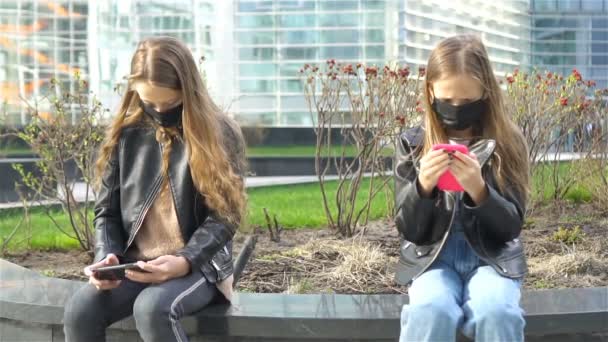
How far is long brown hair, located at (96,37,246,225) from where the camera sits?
2926 mm

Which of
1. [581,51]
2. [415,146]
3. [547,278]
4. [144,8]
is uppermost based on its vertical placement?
[144,8]

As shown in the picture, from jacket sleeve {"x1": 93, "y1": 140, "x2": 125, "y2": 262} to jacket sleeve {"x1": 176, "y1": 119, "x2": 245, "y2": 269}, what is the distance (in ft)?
1.07

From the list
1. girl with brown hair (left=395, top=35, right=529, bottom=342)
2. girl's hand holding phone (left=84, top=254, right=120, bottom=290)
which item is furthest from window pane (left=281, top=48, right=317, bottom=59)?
girl's hand holding phone (left=84, top=254, right=120, bottom=290)

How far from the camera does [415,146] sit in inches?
112

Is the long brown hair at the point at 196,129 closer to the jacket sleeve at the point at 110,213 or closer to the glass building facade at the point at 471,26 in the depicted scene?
the jacket sleeve at the point at 110,213

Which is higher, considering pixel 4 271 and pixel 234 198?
pixel 234 198

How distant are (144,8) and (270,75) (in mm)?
3768

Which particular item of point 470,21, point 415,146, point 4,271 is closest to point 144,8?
point 470,21

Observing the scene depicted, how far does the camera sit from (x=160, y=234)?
302 centimetres

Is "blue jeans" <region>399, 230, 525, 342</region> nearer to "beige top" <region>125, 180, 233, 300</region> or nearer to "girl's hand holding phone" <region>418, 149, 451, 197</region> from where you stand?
"girl's hand holding phone" <region>418, 149, 451, 197</region>

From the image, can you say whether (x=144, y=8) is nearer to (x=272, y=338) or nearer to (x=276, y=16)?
(x=276, y=16)

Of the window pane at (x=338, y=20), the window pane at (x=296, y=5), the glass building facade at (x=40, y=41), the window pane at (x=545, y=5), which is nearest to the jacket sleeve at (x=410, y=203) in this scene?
the window pane at (x=545, y=5)

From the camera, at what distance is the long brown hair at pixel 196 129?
9.60ft

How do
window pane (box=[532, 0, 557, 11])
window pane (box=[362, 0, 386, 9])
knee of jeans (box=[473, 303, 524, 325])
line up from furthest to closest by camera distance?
window pane (box=[362, 0, 386, 9]), window pane (box=[532, 0, 557, 11]), knee of jeans (box=[473, 303, 524, 325])
